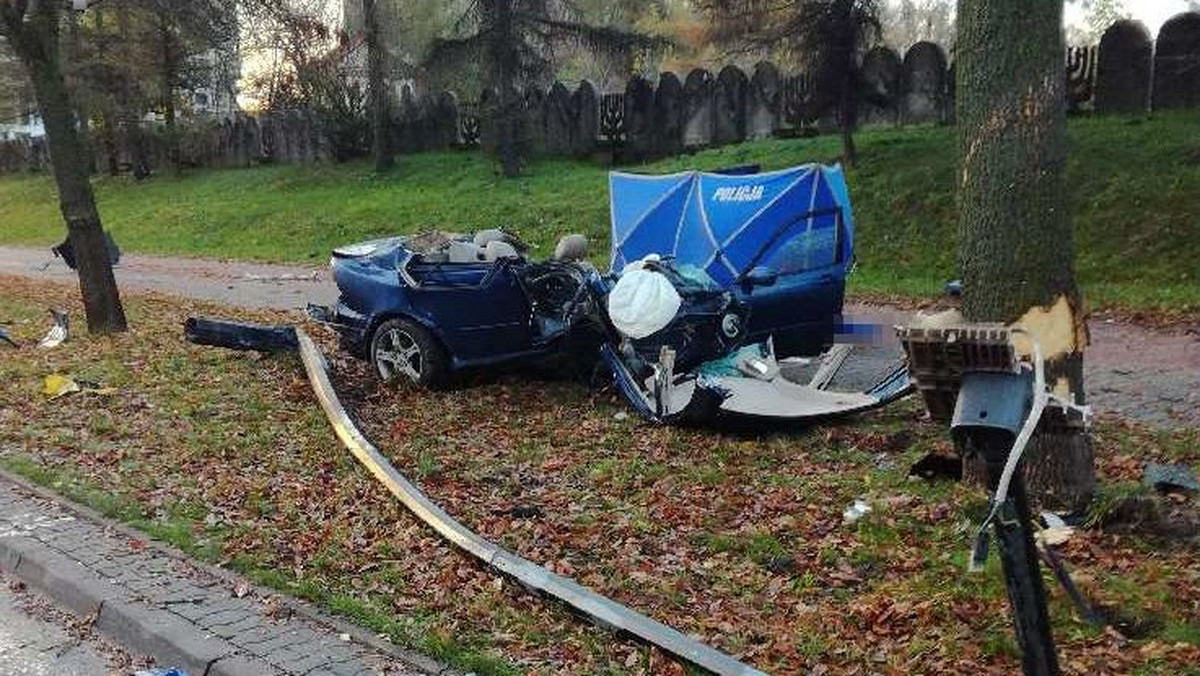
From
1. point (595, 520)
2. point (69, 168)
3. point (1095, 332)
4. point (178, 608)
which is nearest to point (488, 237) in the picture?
point (595, 520)

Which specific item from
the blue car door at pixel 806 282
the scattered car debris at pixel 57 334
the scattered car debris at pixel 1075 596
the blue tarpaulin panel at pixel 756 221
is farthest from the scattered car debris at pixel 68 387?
the scattered car debris at pixel 1075 596

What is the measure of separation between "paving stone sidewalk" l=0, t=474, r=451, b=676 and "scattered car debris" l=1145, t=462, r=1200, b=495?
4017 mm

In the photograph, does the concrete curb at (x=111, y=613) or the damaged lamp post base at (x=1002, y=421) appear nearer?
the damaged lamp post base at (x=1002, y=421)

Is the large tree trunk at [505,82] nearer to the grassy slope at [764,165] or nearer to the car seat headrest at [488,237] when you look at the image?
the grassy slope at [764,165]

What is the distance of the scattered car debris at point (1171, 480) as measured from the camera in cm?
593

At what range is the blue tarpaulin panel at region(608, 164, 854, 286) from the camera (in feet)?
33.8

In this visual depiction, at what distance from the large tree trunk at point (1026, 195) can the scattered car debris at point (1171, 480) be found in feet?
2.01

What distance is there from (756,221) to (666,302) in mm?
2524

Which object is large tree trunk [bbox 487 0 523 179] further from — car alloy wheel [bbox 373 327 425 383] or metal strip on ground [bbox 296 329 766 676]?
metal strip on ground [bbox 296 329 766 676]

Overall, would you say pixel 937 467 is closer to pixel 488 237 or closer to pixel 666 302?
pixel 666 302

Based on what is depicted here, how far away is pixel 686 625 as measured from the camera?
475 cm

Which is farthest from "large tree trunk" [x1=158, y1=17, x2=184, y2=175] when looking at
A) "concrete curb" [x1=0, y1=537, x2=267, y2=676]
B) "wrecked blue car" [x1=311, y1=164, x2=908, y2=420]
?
"concrete curb" [x1=0, y1=537, x2=267, y2=676]

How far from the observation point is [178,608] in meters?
5.07

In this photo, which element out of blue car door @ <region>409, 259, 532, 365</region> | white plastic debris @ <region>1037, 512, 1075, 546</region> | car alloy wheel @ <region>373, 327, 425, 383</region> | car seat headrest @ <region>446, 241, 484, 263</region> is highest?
car seat headrest @ <region>446, 241, 484, 263</region>
